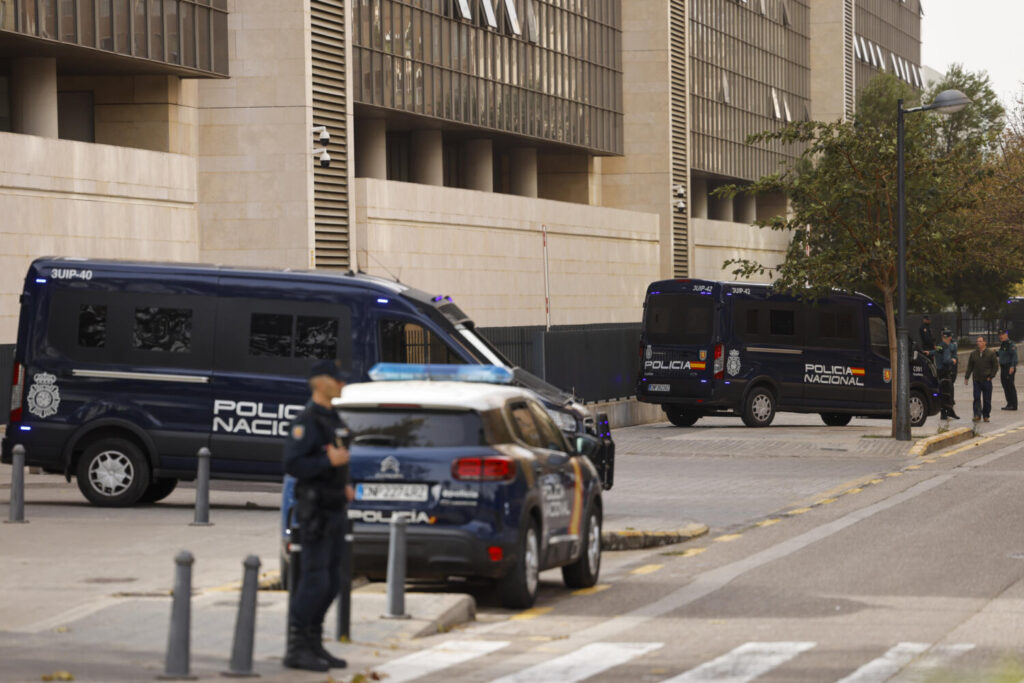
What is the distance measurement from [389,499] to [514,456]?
85cm

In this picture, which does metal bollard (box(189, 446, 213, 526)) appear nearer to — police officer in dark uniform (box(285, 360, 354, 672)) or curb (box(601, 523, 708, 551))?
curb (box(601, 523, 708, 551))

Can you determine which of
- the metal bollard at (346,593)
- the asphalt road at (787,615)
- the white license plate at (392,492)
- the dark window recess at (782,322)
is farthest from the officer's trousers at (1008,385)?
the metal bollard at (346,593)

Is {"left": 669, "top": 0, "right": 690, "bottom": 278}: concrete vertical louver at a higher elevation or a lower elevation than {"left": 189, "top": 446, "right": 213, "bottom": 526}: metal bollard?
higher

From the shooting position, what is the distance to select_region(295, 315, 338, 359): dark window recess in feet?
62.4

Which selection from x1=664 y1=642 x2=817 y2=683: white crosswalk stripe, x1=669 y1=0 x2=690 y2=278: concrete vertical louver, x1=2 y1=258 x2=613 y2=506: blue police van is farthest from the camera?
x1=669 y1=0 x2=690 y2=278: concrete vertical louver

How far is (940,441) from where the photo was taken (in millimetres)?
31266

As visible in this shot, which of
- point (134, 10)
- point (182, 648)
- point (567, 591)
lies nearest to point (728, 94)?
point (134, 10)

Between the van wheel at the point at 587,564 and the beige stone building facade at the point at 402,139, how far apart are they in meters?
21.4

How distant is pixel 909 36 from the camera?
335 feet

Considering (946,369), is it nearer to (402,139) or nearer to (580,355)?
(580,355)

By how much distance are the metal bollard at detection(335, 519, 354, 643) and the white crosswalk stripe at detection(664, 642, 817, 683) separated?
75.4 inches

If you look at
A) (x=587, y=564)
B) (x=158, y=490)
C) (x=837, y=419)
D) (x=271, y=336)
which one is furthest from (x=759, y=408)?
(x=587, y=564)

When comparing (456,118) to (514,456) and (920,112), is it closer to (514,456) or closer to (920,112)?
(920,112)

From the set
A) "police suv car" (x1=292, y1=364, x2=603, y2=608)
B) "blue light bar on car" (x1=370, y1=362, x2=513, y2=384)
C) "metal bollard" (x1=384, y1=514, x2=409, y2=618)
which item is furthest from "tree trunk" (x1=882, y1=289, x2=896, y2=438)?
"metal bollard" (x1=384, y1=514, x2=409, y2=618)
